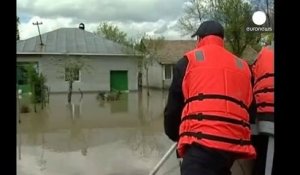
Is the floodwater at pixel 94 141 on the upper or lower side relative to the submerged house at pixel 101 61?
lower

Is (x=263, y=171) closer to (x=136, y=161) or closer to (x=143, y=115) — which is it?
(x=136, y=161)

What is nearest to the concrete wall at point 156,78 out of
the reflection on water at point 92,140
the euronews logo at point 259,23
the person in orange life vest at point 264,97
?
the reflection on water at point 92,140

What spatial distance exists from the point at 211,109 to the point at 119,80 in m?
14.7

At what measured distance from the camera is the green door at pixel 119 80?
13.8m

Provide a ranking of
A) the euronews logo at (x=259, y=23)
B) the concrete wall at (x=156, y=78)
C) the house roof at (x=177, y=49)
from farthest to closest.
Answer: the concrete wall at (x=156, y=78) → the house roof at (x=177, y=49) → the euronews logo at (x=259, y=23)

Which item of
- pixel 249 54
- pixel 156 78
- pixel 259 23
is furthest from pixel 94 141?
pixel 259 23

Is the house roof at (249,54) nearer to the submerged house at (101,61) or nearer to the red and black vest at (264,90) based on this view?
the red and black vest at (264,90)

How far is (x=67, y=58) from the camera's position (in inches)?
554

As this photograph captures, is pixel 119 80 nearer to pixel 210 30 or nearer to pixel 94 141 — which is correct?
pixel 94 141

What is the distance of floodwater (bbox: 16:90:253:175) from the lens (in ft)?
16.7

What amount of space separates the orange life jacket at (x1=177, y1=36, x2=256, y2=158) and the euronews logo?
0.17 meters
